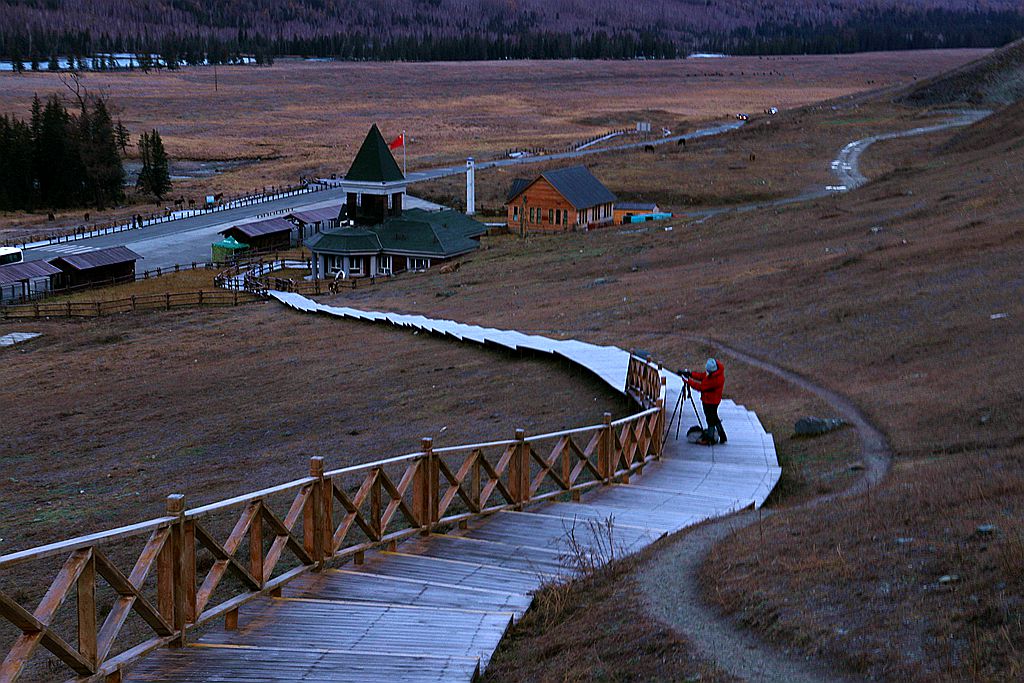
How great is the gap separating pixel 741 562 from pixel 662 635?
5.74 ft

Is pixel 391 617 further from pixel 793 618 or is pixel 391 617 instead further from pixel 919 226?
pixel 919 226

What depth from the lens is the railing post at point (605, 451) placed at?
1518cm

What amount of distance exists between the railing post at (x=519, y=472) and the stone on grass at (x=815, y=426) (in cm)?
583

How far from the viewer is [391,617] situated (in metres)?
9.11

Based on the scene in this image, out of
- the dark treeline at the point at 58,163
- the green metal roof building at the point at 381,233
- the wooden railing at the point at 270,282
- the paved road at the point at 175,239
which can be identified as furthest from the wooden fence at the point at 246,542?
the dark treeline at the point at 58,163

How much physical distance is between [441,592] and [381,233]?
163ft

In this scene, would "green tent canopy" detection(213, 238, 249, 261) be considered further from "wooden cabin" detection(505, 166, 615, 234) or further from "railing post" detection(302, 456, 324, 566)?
"railing post" detection(302, 456, 324, 566)

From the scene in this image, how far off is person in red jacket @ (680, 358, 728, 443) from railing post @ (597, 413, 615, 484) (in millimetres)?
2520

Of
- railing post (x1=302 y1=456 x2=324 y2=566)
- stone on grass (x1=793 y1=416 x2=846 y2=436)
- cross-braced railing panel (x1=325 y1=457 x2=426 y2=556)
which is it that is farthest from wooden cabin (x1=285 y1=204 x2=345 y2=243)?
railing post (x1=302 y1=456 x2=324 y2=566)

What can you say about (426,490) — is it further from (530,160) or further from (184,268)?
(530,160)

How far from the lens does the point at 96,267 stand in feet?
179

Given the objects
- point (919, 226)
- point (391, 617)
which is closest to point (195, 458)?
point (391, 617)

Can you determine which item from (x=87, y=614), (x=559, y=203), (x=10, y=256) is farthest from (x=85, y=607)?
(x=559, y=203)

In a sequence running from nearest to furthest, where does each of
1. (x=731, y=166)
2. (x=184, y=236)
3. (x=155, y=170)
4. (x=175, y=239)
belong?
1. (x=175, y=239)
2. (x=184, y=236)
3. (x=731, y=166)
4. (x=155, y=170)
